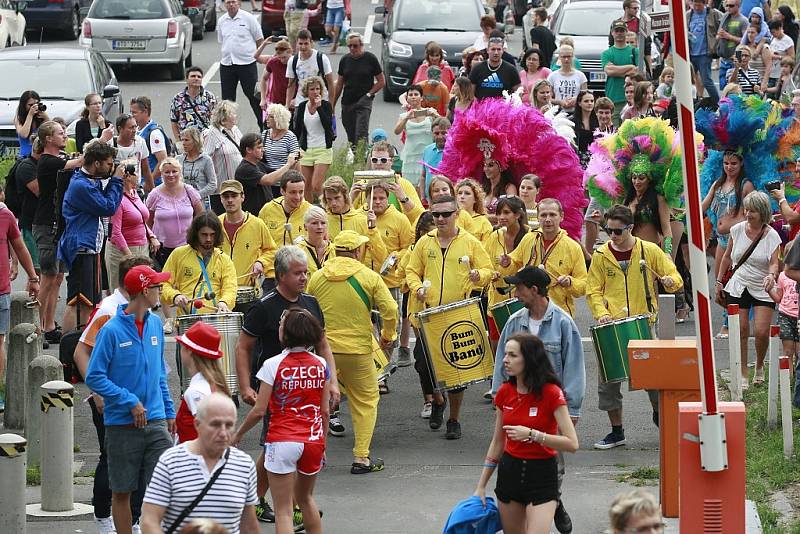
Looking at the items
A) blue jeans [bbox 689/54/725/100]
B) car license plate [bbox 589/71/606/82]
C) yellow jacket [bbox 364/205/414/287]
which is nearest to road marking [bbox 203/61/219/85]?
car license plate [bbox 589/71/606/82]

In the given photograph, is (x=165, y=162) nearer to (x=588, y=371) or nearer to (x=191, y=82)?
(x=588, y=371)

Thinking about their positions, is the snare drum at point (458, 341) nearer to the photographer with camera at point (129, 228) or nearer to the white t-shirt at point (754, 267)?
the white t-shirt at point (754, 267)

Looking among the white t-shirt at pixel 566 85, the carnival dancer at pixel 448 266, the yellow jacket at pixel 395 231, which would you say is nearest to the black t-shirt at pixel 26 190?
the yellow jacket at pixel 395 231

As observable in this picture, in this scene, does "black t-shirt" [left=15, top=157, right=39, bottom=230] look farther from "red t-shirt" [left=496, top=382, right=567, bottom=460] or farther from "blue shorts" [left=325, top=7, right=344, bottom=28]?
"blue shorts" [left=325, top=7, right=344, bottom=28]

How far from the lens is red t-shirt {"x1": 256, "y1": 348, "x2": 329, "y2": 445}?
8648mm

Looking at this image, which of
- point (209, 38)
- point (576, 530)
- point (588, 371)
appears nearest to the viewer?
point (576, 530)

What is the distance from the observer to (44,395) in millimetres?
9922

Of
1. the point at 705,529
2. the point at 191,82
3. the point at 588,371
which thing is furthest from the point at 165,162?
the point at 705,529

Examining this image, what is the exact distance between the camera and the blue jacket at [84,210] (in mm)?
12758

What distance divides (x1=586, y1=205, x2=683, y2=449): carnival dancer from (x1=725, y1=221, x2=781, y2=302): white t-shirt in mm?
1422

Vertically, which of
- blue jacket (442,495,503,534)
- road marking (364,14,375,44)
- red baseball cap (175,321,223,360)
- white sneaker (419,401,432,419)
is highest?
red baseball cap (175,321,223,360)

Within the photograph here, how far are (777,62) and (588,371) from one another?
1232 centimetres

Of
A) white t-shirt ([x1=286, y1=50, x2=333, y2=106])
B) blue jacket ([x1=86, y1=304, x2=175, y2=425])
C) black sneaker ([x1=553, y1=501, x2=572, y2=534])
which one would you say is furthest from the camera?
white t-shirt ([x1=286, y1=50, x2=333, y2=106])

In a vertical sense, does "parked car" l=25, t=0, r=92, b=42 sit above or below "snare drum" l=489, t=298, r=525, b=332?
below
